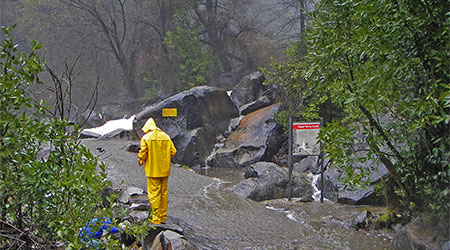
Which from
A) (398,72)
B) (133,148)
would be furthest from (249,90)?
(398,72)

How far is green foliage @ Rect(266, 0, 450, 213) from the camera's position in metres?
3.61

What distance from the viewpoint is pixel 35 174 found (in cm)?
264

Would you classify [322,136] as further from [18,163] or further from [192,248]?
[18,163]

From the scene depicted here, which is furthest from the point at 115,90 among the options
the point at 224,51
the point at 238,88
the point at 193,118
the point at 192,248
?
the point at 192,248

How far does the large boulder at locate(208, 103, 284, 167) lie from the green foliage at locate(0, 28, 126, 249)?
1132 centimetres

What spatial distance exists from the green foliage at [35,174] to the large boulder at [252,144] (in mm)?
11322

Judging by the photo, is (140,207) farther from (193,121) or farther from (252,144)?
(193,121)

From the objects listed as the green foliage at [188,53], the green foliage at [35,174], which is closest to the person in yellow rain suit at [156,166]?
the green foliage at [35,174]

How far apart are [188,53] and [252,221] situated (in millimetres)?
20651

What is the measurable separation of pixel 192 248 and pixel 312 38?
3.03 m

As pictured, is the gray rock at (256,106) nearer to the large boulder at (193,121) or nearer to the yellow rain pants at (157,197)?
the large boulder at (193,121)

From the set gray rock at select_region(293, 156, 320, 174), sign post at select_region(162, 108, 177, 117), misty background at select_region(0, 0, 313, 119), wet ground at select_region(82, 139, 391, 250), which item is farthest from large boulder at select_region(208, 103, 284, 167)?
misty background at select_region(0, 0, 313, 119)

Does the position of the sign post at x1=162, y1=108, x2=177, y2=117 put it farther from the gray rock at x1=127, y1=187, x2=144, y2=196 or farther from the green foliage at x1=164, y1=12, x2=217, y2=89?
the green foliage at x1=164, y1=12, x2=217, y2=89

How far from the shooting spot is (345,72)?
4.48 meters
